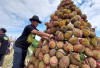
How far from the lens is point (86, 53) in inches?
66.0

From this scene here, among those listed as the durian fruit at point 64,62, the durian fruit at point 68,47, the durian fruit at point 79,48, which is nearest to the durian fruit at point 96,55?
the durian fruit at point 79,48

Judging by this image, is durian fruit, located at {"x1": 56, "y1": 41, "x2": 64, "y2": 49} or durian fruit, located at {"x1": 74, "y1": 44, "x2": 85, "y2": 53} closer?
durian fruit, located at {"x1": 74, "y1": 44, "x2": 85, "y2": 53}

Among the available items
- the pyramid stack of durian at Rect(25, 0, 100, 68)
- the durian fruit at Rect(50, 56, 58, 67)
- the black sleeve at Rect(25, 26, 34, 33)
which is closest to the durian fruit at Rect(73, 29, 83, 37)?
the pyramid stack of durian at Rect(25, 0, 100, 68)

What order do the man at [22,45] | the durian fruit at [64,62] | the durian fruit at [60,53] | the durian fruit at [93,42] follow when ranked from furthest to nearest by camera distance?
the man at [22,45] → the durian fruit at [93,42] → the durian fruit at [60,53] → the durian fruit at [64,62]

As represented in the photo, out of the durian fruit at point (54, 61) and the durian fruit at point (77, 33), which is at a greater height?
the durian fruit at point (77, 33)

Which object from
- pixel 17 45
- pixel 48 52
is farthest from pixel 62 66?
pixel 17 45

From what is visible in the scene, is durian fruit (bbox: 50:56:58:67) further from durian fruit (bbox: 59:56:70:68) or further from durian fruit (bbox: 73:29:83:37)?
durian fruit (bbox: 73:29:83:37)

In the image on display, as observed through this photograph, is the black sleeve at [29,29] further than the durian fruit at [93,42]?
Yes

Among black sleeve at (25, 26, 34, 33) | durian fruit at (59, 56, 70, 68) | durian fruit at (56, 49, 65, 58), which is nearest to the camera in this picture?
durian fruit at (59, 56, 70, 68)

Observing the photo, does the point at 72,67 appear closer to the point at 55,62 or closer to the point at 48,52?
the point at 55,62

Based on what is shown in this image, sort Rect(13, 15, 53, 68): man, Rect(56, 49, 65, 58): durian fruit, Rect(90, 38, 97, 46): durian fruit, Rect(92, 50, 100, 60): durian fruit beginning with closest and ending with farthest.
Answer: Rect(56, 49, 65, 58): durian fruit, Rect(92, 50, 100, 60): durian fruit, Rect(90, 38, 97, 46): durian fruit, Rect(13, 15, 53, 68): man

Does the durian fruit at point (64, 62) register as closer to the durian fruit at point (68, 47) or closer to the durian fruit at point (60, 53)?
the durian fruit at point (60, 53)

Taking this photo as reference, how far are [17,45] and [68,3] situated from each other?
6.70 feet

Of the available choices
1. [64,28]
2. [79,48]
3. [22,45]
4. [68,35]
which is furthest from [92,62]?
[22,45]
